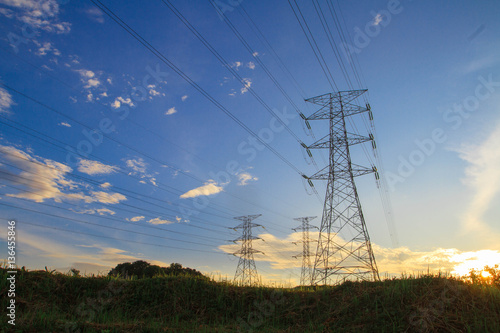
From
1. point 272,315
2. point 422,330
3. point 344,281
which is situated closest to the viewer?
point 422,330

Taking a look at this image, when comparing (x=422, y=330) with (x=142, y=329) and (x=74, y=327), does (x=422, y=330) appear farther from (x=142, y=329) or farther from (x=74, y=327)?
(x=74, y=327)

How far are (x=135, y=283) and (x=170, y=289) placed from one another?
1.40m

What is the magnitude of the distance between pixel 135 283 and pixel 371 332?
24.3 ft

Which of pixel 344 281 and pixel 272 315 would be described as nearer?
pixel 272 315

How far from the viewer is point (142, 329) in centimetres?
671

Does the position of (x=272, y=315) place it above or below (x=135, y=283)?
below

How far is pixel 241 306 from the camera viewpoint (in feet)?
29.0

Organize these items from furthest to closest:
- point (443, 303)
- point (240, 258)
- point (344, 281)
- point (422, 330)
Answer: point (240, 258)
point (344, 281)
point (443, 303)
point (422, 330)

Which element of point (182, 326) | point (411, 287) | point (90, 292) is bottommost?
point (182, 326)

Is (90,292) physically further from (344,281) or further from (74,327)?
(344,281)

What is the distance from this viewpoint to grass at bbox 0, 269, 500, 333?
21.0 feet

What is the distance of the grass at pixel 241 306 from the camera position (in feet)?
21.0

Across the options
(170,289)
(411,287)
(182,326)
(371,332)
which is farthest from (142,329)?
(411,287)

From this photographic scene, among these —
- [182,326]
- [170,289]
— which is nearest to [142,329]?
[182,326]
